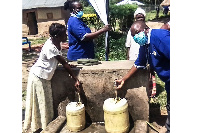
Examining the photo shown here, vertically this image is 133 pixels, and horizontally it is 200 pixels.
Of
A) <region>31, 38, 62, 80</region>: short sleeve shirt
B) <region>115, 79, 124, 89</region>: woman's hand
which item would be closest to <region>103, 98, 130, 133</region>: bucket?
<region>115, 79, 124, 89</region>: woman's hand

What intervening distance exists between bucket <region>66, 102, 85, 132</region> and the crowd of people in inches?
11.0

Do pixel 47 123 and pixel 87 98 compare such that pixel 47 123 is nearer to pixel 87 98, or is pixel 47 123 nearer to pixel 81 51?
pixel 87 98

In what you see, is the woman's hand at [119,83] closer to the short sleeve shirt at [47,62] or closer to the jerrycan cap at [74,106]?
the jerrycan cap at [74,106]

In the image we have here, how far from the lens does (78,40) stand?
4.01 m

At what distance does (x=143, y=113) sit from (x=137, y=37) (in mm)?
1308

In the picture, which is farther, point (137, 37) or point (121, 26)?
point (121, 26)

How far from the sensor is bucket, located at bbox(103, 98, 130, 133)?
3.16 meters

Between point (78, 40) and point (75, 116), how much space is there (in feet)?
4.10

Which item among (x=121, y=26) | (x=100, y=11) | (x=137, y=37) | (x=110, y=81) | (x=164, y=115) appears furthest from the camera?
(x=121, y=26)

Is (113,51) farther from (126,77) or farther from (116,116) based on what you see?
(116,116)

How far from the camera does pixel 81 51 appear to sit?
4082 millimetres

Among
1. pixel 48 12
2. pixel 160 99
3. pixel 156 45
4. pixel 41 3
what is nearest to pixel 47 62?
pixel 156 45

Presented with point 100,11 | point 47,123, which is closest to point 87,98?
point 47,123

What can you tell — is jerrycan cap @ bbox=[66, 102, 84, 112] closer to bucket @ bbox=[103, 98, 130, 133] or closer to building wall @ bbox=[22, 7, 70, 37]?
bucket @ bbox=[103, 98, 130, 133]
